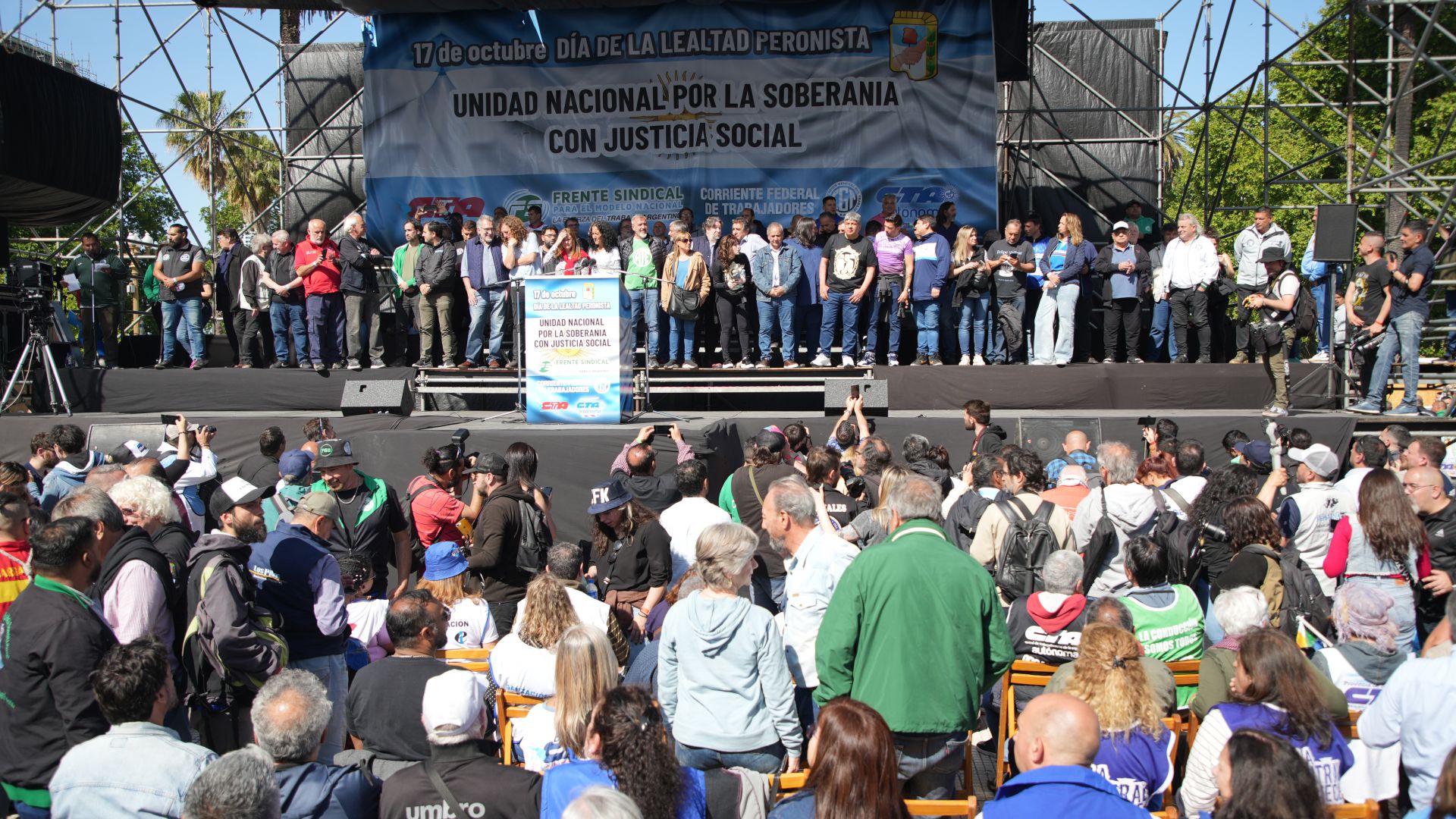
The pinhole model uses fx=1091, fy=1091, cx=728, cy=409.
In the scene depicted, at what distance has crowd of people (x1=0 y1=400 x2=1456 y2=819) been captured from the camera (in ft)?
10.4

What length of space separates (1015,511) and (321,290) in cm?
865

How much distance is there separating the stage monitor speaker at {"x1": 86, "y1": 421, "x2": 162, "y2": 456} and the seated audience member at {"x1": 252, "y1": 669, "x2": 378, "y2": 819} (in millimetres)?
8056

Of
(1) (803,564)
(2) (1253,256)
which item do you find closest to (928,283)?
(2) (1253,256)

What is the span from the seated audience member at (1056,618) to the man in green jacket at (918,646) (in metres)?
0.96

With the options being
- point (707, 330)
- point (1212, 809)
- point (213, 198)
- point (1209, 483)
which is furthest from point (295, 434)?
point (1212, 809)

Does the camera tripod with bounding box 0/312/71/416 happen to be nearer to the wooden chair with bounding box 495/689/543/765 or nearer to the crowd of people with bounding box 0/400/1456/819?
the crowd of people with bounding box 0/400/1456/819

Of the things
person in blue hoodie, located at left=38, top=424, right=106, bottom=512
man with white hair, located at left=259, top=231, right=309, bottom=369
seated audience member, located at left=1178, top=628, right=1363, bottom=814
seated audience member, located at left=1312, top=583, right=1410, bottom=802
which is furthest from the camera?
man with white hair, located at left=259, top=231, right=309, bottom=369

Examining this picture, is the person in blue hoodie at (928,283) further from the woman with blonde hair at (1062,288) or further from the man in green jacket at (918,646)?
the man in green jacket at (918,646)

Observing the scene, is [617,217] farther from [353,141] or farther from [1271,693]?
[1271,693]

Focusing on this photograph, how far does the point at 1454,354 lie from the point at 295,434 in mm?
13121

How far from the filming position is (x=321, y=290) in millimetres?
11742

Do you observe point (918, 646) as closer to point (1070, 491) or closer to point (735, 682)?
point (735, 682)

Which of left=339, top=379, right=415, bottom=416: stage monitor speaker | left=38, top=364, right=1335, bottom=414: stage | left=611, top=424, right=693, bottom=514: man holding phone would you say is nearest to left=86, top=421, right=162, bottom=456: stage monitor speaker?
left=38, top=364, right=1335, bottom=414: stage

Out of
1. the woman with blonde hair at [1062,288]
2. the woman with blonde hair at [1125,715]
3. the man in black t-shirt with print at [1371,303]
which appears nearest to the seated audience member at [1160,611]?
the woman with blonde hair at [1125,715]
